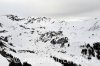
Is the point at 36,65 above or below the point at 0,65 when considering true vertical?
below

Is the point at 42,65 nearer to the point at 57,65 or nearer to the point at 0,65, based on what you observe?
the point at 57,65

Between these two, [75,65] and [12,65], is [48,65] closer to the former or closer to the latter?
[75,65]

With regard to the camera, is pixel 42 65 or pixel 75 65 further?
pixel 75 65

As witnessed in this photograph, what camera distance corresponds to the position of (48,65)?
169 metres

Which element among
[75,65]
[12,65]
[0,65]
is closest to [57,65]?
[75,65]

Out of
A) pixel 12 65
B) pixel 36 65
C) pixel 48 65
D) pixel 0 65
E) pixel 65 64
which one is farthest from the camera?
pixel 65 64

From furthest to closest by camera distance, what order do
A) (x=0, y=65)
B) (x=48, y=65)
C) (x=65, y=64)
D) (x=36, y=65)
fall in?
(x=65, y=64) < (x=48, y=65) < (x=36, y=65) < (x=0, y=65)

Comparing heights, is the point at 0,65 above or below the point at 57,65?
above

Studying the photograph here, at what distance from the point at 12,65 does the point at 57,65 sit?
8185cm

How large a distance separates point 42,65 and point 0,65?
7751cm

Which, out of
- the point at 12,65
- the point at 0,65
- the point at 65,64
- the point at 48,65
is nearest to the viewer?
the point at 0,65

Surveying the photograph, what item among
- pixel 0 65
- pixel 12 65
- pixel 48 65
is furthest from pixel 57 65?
pixel 0 65

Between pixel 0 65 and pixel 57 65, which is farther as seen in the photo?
pixel 57 65

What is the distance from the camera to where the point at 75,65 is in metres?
195
